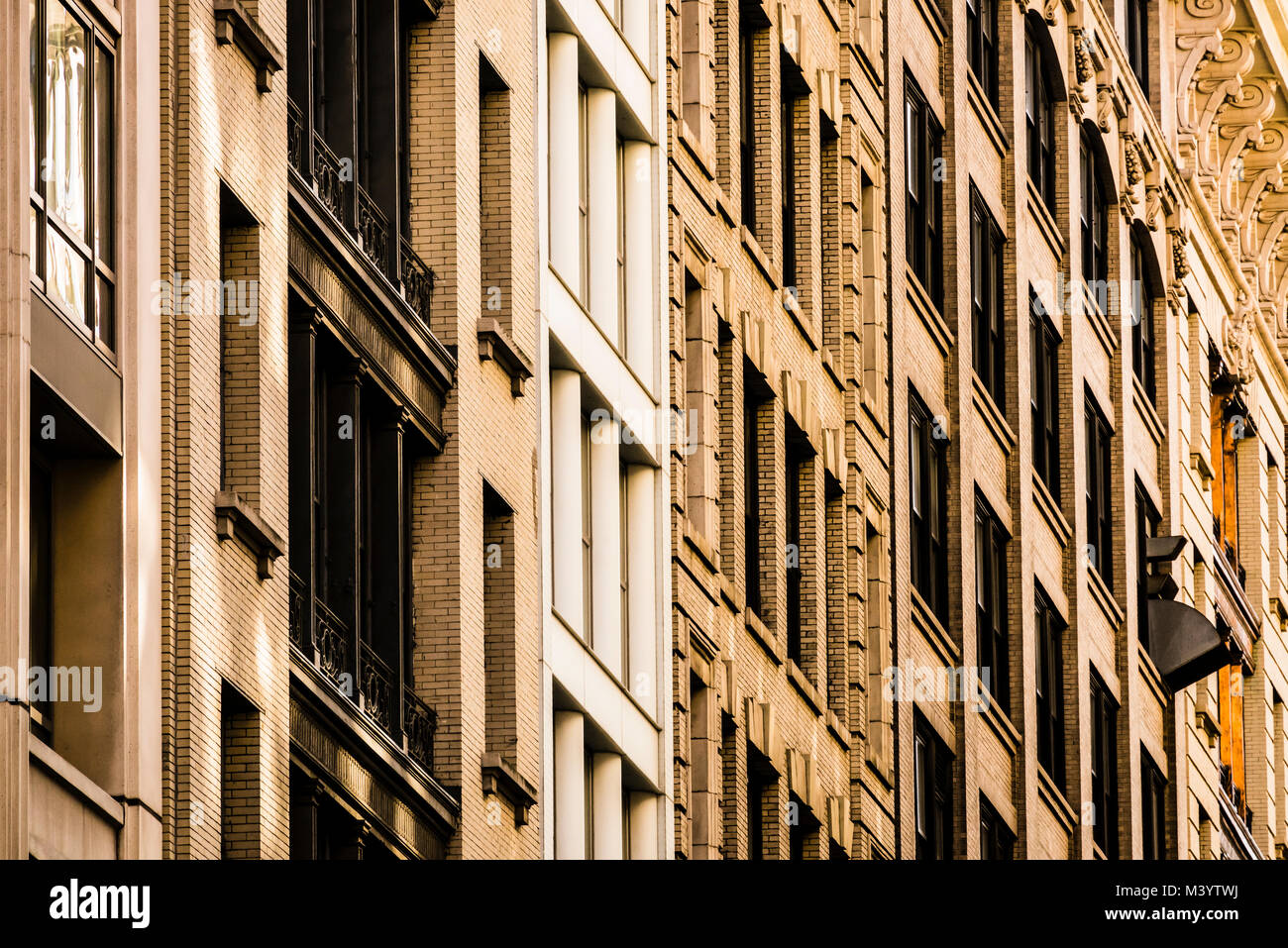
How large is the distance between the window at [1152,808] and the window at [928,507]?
9.21m

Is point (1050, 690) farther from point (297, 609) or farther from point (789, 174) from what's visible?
point (297, 609)

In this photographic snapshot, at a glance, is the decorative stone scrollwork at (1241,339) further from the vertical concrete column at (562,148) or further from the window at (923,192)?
the vertical concrete column at (562,148)

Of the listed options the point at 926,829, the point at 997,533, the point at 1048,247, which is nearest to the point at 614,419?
the point at 926,829

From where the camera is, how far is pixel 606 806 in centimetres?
3531

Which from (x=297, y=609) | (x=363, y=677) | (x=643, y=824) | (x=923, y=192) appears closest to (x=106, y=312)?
(x=297, y=609)

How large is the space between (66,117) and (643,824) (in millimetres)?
13974

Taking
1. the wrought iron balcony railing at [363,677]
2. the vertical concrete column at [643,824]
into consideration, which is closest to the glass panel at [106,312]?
the wrought iron balcony railing at [363,677]

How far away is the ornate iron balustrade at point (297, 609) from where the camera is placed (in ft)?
90.6

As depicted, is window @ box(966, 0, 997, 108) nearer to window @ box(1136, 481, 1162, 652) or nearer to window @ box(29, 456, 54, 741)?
window @ box(1136, 481, 1162, 652)

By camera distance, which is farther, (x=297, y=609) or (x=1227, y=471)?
(x=1227, y=471)

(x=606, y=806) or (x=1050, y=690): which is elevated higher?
(x=1050, y=690)
